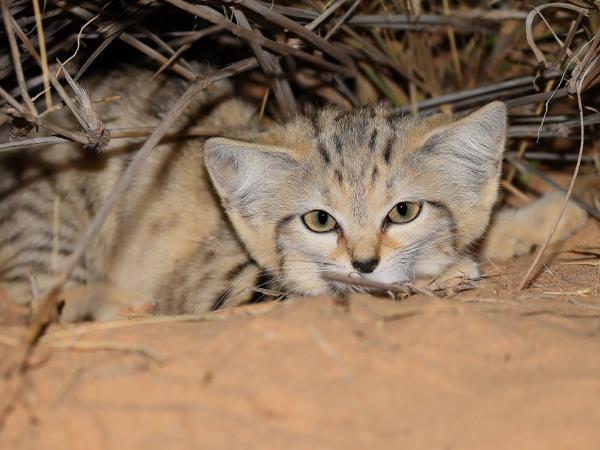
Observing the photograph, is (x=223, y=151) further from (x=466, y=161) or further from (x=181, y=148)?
(x=466, y=161)

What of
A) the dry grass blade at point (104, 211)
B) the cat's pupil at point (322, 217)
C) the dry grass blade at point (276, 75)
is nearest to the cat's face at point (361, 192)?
the cat's pupil at point (322, 217)

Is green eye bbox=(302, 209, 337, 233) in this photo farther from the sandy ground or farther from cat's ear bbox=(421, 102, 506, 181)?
the sandy ground

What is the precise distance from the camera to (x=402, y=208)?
2629mm

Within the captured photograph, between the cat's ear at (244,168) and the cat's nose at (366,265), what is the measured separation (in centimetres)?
51

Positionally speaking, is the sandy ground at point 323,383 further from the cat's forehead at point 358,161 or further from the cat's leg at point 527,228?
the cat's leg at point 527,228

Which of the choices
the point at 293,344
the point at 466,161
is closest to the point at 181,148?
the point at 466,161

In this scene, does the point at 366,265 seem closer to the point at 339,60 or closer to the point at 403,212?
the point at 403,212

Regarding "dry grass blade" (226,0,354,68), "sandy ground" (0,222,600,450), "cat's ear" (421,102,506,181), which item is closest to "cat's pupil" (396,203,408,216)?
"cat's ear" (421,102,506,181)

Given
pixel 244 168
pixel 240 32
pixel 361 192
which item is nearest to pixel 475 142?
pixel 361 192

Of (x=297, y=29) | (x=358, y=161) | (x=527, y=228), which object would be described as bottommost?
(x=527, y=228)

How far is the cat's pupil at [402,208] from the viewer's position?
2621 mm

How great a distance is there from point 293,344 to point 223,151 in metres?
1.12

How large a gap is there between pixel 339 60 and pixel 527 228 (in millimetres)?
1262

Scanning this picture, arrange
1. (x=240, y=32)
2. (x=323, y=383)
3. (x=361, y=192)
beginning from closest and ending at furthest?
1. (x=323, y=383)
2. (x=361, y=192)
3. (x=240, y=32)
